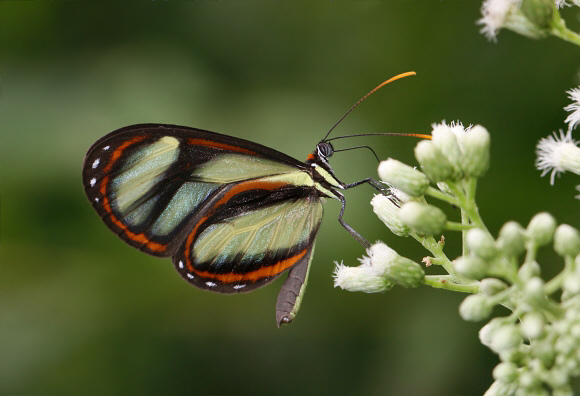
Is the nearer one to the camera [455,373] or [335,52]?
[455,373]

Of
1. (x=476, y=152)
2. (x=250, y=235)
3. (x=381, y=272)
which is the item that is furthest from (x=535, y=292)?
(x=250, y=235)

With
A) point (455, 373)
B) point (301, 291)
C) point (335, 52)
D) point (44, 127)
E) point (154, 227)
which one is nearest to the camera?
point (301, 291)

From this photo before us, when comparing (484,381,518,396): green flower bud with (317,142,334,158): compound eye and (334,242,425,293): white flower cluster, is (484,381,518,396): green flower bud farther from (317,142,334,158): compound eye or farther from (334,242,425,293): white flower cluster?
(317,142,334,158): compound eye

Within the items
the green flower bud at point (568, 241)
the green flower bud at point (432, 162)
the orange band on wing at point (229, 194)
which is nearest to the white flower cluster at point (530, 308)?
the green flower bud at point (568, 241)

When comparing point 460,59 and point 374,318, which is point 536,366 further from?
point 460,59

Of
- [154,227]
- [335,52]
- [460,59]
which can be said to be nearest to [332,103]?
[335,52]

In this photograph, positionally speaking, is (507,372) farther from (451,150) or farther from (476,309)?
(451,150)
